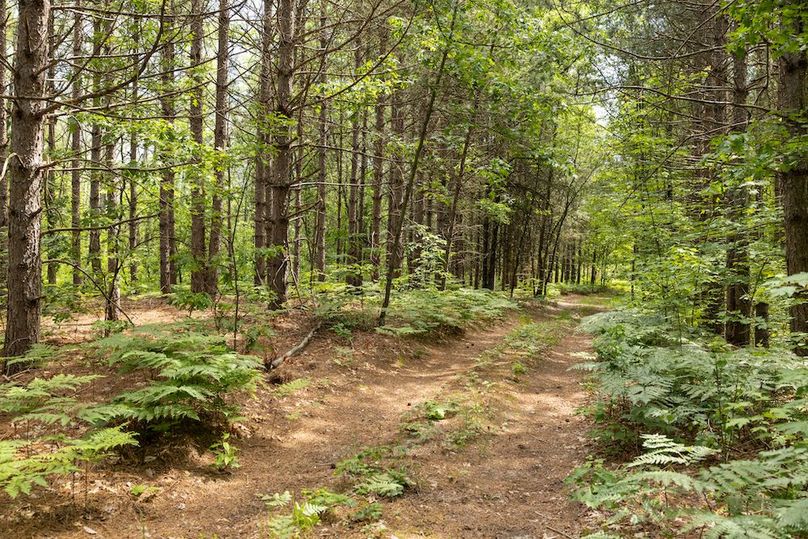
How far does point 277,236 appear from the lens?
32.2 ft

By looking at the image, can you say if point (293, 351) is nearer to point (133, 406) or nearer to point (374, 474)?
point (133, 406)

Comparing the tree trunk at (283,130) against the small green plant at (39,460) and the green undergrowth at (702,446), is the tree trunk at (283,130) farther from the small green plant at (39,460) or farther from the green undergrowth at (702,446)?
the green undergrowth at (702,446)

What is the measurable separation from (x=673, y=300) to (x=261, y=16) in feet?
32.4

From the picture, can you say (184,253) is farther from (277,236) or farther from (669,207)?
(669,207)

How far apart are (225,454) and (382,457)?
68.6 inches

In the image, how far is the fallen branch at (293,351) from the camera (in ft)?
24.8

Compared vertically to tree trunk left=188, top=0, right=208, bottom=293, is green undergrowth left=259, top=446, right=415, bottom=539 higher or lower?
lower

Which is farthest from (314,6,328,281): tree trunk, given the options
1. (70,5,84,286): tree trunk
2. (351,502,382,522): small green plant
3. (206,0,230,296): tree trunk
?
(351,502,382,522): small green plant

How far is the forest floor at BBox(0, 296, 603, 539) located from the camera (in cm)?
379

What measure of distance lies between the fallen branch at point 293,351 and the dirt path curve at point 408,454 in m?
0.18

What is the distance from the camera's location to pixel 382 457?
16.9 feet

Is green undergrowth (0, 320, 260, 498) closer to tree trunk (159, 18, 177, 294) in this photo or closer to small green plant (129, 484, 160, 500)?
small green plant (129, 484, 160, 500)

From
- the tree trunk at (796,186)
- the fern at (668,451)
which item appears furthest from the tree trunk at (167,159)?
the tree trunk at (796,186)

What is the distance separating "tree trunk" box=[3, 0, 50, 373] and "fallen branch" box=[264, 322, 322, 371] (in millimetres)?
3154
